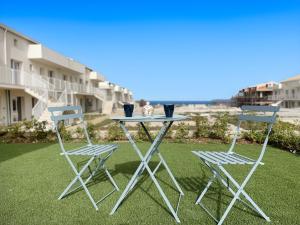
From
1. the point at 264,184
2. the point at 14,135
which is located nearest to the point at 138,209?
the point at 264,184

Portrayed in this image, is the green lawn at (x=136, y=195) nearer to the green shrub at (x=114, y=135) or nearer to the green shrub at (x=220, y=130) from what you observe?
the green shrub at (x=220, y=130)

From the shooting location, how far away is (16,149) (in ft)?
24.1

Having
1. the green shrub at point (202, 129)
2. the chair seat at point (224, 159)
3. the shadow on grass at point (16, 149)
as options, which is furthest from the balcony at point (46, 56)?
the chair seat at point (224, 159)

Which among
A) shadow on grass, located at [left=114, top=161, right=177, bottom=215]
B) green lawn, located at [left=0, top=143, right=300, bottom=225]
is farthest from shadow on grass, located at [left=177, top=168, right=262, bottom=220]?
Answer: shadow on grass, located at [left=114, top=161, right=177, bottom=215]

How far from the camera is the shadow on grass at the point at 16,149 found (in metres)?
6.47

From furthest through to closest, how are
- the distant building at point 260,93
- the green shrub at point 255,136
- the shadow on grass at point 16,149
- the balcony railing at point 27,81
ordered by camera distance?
1. the distant building at point 260,93
2. the balcony railing at point 27,81
3. the green shrub at point 255,136
4. the shadow on grass at point 16,149

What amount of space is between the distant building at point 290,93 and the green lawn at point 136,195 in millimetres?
39643

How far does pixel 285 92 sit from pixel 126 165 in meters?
46.0

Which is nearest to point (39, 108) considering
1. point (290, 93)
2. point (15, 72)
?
point (15, 72)

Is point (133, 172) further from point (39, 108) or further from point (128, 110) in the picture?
point (39, 108)

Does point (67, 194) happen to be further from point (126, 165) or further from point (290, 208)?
point (290, 208)

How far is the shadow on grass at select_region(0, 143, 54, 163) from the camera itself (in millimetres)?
6470

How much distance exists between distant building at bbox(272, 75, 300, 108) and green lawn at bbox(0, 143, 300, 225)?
3964cm

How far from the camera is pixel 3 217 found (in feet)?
9.66
